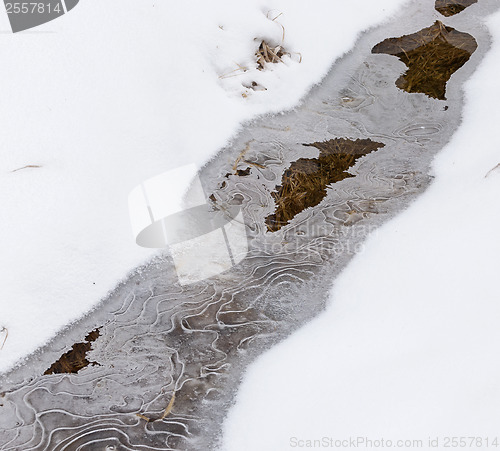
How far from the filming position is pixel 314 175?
2738mm

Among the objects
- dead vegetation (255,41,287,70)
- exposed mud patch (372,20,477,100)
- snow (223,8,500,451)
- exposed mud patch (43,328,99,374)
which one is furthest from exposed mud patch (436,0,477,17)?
exposed mud patch (43,328,99,374)

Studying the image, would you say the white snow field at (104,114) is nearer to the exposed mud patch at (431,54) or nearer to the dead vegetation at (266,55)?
the dead vegetation at (266,55)

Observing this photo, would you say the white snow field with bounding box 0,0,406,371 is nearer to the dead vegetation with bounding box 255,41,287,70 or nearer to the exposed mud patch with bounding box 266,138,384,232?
the dead vegetation with bounding box 255,41,287,70

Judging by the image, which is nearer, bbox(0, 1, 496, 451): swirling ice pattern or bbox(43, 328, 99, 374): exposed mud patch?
bbox(0, 1, 496, 451): swirling ice pattern

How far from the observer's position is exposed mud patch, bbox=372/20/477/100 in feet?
10.6

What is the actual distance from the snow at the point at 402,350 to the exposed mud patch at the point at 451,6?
170 cm

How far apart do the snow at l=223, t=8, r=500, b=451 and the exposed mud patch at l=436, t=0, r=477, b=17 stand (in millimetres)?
1702

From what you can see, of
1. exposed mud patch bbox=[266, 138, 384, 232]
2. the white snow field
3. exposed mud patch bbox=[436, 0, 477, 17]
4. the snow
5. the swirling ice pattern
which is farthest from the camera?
exposed mud patch bbox=[436, 0, 477, 17]

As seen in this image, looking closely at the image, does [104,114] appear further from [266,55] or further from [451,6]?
[451,6]

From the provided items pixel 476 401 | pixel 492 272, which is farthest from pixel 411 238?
pixel 476 401

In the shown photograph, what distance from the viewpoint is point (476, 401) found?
5.54ft

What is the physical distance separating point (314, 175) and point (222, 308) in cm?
87

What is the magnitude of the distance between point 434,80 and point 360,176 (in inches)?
37.8

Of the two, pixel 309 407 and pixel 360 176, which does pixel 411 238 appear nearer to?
pixel 360 176
